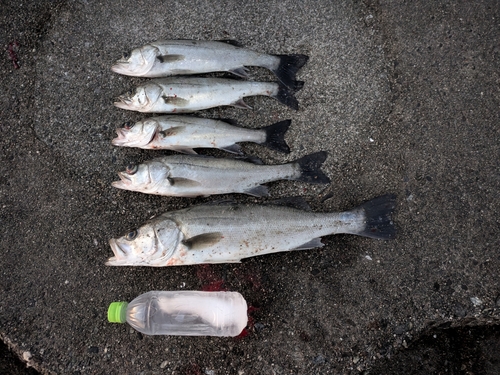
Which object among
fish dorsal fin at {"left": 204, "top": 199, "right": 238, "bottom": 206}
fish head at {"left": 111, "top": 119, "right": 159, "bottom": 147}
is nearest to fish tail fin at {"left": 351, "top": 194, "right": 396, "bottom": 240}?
fish dorsal fin at {"left": 204, "top": 199, "right": 238, "bottom": 206}

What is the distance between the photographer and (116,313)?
3.38m

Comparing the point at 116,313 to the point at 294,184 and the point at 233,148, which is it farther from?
the point at 294,184

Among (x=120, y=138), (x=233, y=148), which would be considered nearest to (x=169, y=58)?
(x=120, y=138)

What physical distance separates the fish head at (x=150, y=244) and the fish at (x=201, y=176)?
40cm

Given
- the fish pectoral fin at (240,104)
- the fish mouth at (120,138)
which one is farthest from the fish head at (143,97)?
the fish pectoral fin at (240,104)

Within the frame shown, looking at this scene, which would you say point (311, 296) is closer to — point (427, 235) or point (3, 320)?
point (427, 235)

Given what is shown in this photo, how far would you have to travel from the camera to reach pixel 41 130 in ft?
13.3

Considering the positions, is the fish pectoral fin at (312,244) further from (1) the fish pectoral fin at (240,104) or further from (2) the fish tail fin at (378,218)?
(1) the fish pectoral fin at (240,104)

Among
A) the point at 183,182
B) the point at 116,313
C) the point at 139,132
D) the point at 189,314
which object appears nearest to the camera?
the point at 116,313

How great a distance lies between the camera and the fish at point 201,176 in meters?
3.69

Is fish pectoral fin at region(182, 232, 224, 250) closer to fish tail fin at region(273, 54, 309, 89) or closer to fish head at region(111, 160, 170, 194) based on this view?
fish head at region(111, 160, 170, 194)

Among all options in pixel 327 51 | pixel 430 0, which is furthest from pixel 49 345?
pixel 430 0

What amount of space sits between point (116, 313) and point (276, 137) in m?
2.33

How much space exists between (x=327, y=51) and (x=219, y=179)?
6.43 feet
